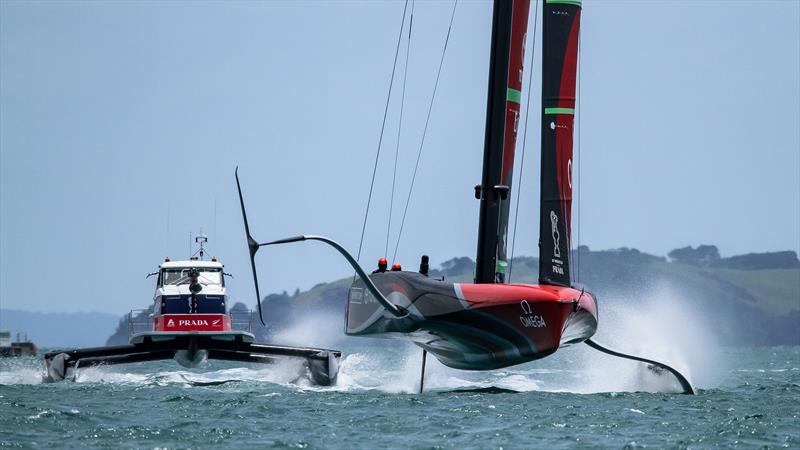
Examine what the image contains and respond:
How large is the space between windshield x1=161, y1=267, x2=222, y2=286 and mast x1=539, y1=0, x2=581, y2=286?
1104 cm

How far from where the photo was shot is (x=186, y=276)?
104ft

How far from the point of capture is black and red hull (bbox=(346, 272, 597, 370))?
21438 millimetres

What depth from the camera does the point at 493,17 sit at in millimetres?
23422

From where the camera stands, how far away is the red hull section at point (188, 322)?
100 ft

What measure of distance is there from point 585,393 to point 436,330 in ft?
22.9

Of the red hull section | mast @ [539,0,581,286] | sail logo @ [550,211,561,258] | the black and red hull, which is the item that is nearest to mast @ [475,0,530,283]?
mast @ [539,0,581,286]

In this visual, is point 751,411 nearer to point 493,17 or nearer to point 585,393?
point 585,393

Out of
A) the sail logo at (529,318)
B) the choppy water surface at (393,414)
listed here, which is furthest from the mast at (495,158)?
the choppy water surface at (393,414)

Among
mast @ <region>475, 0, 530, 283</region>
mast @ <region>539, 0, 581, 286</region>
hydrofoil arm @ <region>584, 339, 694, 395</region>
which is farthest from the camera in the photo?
hydrofoil arm @ <region>584, 339, 694, 395</region>

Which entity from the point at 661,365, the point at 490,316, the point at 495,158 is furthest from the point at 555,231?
the point at 661,365

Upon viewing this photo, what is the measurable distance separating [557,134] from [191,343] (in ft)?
37.8

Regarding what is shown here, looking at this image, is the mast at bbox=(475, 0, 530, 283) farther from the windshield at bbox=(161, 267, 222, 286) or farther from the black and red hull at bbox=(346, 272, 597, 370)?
the windshield at bbox=(161, 267, 222, 286)

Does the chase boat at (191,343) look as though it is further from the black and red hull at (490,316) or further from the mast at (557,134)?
the mast at (557,134)

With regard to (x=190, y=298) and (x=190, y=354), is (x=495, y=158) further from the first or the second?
(x=190, y=354)
